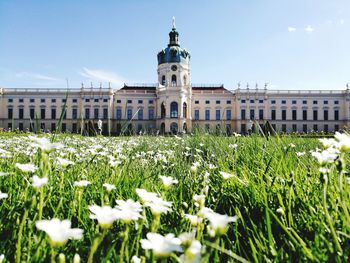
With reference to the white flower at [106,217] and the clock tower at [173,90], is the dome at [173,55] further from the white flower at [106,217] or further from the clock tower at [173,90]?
the white flower at [106,217]

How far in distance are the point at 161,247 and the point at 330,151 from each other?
2.98 ft

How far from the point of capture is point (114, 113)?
4747cm

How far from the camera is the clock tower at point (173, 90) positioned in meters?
43.4

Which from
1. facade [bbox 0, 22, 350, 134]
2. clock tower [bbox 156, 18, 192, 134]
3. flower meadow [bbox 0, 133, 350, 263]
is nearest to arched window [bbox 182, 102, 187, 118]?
clock tower [bbox 156, 18, 192, 134]

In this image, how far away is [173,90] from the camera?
143 ft

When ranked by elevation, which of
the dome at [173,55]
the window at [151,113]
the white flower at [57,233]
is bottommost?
the white flower at [57,233]

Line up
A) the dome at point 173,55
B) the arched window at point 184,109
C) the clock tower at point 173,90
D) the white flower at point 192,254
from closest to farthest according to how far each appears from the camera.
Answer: the white flower at point 192,254, the clock tower at point 173,90, the arched window at point 184,109, the dome at point 173,55

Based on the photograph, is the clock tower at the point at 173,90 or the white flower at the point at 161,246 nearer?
the white flower at the point at 161,246

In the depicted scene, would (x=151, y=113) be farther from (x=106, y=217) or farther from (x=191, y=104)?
(x=106, y=217)

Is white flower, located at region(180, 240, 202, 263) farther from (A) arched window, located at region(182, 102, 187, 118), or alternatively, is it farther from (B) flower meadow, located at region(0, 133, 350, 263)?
(A) arched window, located at region(182, 102, 187, 118)

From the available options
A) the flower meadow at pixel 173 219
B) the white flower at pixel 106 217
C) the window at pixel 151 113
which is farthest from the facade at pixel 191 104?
the white flower at pixel 106 217

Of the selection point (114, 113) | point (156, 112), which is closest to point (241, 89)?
point (156, 112)

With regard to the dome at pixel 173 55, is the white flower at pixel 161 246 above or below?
below

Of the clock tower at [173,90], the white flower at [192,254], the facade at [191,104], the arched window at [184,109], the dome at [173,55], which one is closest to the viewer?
the white flower at [192,254]
